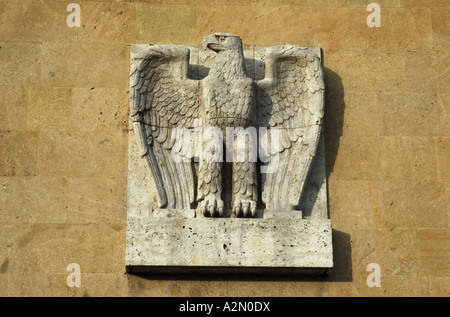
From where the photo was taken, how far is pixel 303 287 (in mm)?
12102

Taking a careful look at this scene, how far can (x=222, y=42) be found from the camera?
12633mm

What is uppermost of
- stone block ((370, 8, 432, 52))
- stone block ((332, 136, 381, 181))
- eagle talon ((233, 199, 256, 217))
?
stone block ((370, 8, 432, 52))

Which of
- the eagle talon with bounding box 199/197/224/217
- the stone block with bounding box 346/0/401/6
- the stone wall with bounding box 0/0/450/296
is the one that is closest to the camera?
the eagle talon with bounding box 199/197/224/217

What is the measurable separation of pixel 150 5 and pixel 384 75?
2.98 metres

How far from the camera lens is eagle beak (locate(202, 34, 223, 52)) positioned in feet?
41.5

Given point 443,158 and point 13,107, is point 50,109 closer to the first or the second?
point 13,107

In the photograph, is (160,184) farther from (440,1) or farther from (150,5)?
(440,1)

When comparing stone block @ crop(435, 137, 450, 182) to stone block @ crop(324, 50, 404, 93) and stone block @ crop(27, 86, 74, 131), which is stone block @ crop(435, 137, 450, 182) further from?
stone block @ crop(27, 86, 74, 131)

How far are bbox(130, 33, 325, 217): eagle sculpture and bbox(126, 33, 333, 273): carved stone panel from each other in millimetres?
12

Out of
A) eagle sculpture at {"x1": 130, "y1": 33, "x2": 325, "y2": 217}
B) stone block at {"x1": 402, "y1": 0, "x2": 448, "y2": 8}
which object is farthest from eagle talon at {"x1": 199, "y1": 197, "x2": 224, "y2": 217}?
stone block at {"x1": 402, "y1": 0, "x2": 448, "y2": 8}

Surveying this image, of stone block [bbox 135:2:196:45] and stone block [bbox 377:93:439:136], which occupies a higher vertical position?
stone block [bbox 135:2:196:45]

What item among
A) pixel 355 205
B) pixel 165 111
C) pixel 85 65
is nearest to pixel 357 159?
pixel 355 205

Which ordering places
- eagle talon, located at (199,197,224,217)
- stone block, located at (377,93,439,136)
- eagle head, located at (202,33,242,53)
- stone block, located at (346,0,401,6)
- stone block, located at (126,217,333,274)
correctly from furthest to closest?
stone block, located at (346,0,401,6) < stone block, located at (377,93,439,136) < eagle head, located at (202,33,242,53) < eagle talon, located at (199,197,224,217) < stone block, located at (126,217,333,274)

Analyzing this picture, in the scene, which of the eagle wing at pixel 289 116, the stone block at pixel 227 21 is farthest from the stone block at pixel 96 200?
the stone block at pixel 227 21
